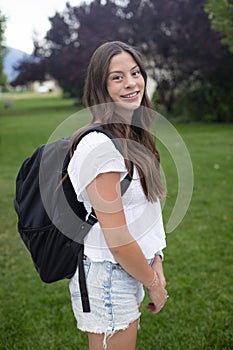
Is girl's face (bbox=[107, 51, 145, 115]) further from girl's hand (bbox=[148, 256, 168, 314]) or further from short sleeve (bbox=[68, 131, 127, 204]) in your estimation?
girl's hand (bbox=[148, 256, 168, 314])

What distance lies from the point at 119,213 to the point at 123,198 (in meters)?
0.09

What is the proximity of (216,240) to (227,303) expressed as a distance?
1.26 m

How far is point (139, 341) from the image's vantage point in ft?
9.76

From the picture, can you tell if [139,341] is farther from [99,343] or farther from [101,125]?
[101,125]

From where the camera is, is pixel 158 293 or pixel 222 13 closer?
pixel 158 293

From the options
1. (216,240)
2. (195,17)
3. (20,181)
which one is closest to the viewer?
(20,181)

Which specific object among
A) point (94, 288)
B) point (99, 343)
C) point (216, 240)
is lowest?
point (216, 240)

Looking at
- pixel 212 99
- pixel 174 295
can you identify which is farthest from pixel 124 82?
pixel 212 99

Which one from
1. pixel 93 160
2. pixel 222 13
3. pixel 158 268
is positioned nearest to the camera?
pixel 93 160

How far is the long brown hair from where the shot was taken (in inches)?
62.4

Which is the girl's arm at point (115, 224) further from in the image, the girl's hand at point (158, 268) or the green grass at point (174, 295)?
the green grass at point (174, 295)

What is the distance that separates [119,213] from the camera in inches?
58.5

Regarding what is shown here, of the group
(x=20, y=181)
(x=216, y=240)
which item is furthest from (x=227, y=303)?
(x=20, y=181)

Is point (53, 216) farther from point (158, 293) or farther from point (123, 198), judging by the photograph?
point (158, 293)
